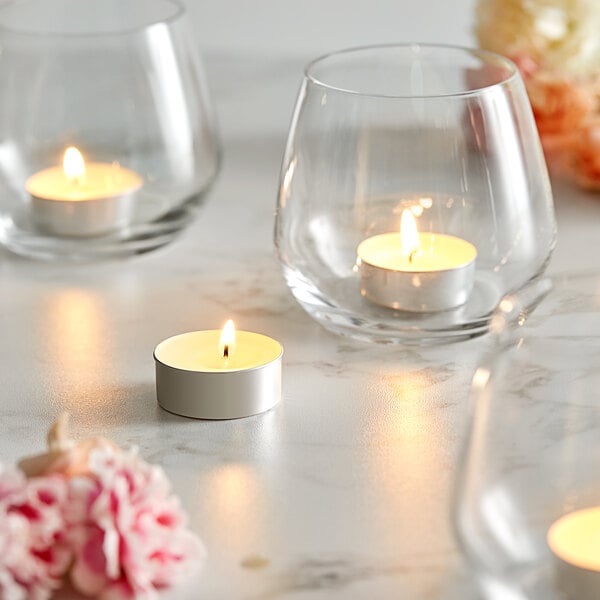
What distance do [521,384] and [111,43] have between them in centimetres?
61

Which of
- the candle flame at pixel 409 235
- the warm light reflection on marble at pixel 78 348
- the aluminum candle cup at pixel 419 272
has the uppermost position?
the candle flame at pixel 409 235

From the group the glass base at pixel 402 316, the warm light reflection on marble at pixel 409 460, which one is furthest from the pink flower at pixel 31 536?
the glass base at pixel 402 316

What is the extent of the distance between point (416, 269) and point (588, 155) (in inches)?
15.7

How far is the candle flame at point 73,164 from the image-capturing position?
1.12 meters

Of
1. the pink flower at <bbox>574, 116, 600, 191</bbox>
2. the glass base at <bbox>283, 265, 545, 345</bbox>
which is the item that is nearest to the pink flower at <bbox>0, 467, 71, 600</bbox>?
the glass base at <bbox>283, 265, 545, 345</bbox>

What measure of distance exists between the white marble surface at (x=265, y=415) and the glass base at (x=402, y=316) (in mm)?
14

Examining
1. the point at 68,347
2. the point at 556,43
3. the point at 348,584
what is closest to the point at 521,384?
the point at 348,584

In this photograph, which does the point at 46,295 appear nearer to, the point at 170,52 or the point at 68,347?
the point at 68,347

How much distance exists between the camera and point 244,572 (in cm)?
Result: 66

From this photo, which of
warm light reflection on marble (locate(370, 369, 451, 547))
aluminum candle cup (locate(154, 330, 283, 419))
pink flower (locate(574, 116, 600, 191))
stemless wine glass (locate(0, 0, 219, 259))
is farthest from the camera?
pink flower (locate(574, 116, 600, 191))

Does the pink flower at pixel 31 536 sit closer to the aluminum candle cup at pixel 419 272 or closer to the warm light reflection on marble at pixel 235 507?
the warm light reflection on marble at pixel 235 507

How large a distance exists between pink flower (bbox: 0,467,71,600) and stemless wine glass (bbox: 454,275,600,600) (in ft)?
0.65

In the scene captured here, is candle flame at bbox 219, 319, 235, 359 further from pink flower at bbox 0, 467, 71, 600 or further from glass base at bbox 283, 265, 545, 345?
pink flower at bbox 0, 467, 71, 600

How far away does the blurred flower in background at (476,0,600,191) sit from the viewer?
1.32m
